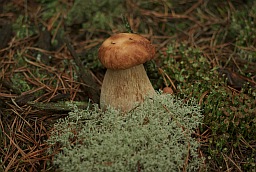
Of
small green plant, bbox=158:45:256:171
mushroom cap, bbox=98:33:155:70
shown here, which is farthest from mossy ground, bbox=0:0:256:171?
mushroom cap, bbox=98:33:155:70

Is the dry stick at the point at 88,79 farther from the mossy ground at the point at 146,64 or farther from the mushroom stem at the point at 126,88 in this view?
the mushroom stem at the point at 126,88

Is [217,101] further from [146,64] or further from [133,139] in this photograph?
[133,139]

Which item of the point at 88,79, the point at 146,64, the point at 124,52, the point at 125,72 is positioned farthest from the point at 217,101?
the point at 88,79

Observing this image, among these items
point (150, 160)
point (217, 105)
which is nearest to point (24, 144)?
point (150, 160)

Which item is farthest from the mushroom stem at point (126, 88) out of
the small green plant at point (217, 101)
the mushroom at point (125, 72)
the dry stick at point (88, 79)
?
the small green plant at point (217, 101)

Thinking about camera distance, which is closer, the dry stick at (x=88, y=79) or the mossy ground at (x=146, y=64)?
the mossy ground at (x=146, y=64)

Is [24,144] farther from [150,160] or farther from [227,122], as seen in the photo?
[227,122]
